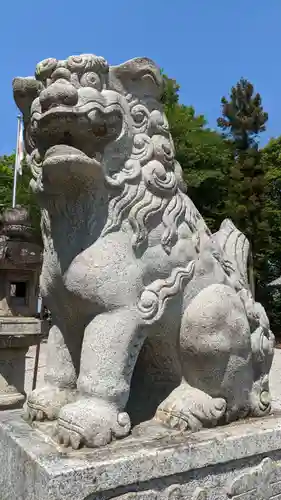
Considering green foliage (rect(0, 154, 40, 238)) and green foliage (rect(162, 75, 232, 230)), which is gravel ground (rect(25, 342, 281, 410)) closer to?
green foliage (rect(0, 154, 40, 238))

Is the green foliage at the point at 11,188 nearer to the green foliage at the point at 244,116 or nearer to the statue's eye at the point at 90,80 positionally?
the green foliage at the point at 244,116

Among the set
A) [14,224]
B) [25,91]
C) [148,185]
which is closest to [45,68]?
[25,91]

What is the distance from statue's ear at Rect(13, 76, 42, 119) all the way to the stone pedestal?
2.55 metres

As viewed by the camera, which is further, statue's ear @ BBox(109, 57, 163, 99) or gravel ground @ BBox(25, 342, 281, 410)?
gravel ground @ BBox(25, 342, 281, 410)

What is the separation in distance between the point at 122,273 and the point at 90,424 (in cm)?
55

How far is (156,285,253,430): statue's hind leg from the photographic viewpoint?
6.14 ft

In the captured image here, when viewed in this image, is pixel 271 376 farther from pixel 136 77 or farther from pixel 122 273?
pixel 136 77

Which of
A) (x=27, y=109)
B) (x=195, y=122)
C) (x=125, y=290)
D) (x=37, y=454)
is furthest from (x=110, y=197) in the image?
(x=195, y=122)

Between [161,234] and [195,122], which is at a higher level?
[195,122]

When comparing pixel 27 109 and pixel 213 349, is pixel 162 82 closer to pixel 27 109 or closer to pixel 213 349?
pixel 27 109

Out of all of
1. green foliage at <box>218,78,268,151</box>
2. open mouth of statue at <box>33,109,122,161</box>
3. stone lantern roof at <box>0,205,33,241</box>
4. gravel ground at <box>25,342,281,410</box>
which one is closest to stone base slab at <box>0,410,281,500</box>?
open mouth of statue at <box>33,109,122,161</box>

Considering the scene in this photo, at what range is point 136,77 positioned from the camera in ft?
6.18

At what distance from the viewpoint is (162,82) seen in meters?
1.97

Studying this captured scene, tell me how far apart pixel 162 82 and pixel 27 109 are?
0.59m
